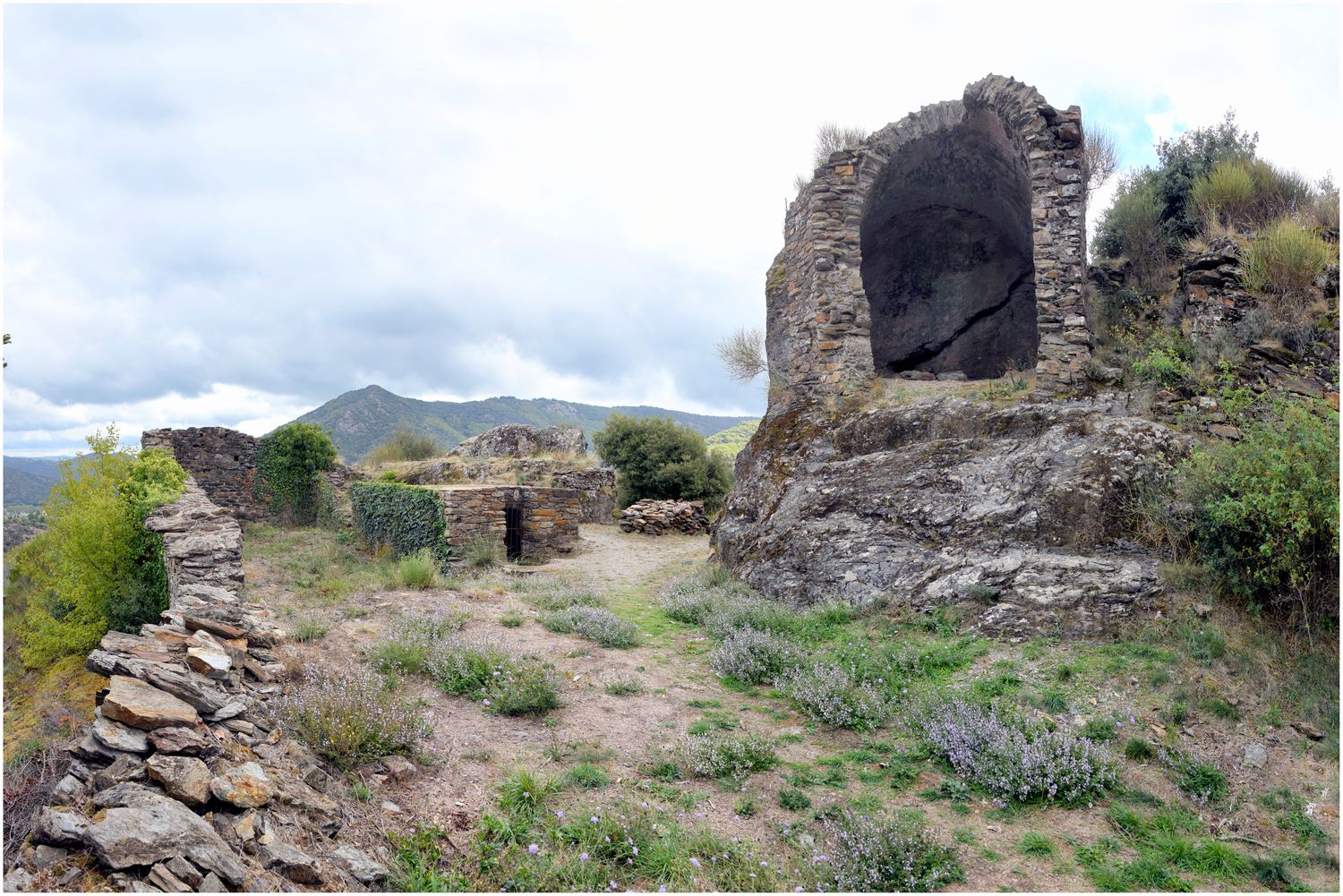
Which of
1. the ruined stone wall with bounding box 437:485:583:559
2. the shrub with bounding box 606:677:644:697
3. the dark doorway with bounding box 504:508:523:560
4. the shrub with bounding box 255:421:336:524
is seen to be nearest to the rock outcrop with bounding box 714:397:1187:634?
the shrub with bounding box 606:677:644:697

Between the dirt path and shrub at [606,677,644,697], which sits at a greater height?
shrub at [606,677,644,697]

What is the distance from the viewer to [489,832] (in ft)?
13.0

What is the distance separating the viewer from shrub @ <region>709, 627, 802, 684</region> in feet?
22.7

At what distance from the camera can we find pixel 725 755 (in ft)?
16.2

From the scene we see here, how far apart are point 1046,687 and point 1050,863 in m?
2.14

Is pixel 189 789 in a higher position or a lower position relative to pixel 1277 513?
lower

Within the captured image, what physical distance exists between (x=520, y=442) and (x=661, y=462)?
6.13 meters

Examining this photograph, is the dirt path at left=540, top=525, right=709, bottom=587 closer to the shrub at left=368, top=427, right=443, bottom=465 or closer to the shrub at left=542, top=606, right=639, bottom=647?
the shrub at left=542, top=606, right=639, bottom=647

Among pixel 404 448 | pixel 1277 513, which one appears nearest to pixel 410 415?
pixel 404 448

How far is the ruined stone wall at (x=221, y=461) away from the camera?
20.5m

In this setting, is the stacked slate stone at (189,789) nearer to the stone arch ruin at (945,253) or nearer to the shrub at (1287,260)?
the stone arch ruin at (945,253)

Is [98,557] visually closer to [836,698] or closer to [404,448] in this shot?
[836,698]

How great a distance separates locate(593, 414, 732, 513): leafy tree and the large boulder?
2.50 meters

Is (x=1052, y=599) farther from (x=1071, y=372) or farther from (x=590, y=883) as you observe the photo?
(x=590, y=883)
